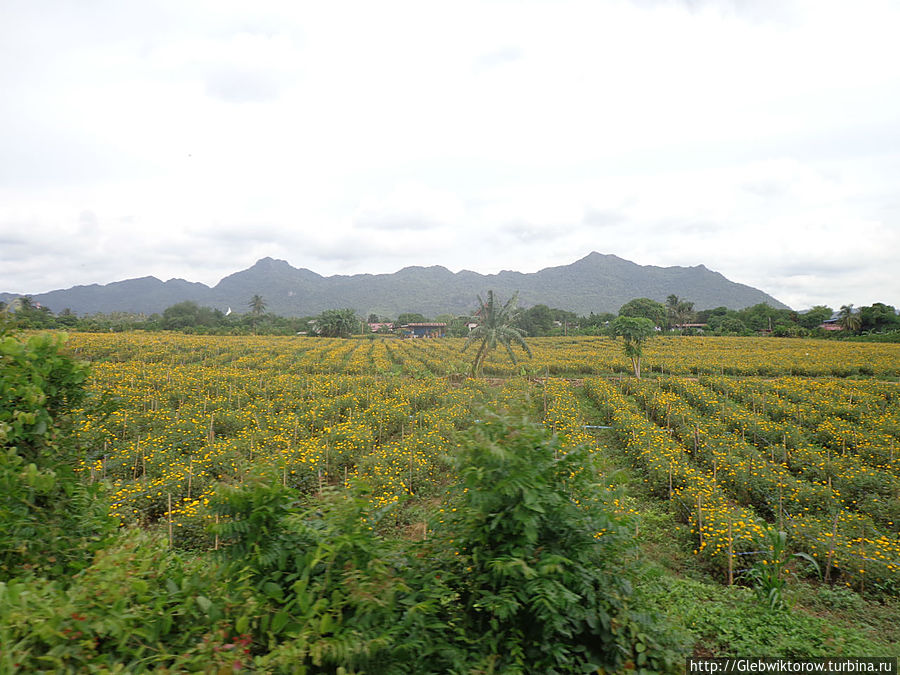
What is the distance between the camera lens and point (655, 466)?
8016 millimetres

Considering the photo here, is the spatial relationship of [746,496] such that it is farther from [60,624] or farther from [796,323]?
[796,323]

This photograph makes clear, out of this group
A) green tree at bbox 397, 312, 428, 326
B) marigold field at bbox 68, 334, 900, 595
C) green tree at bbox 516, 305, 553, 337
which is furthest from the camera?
green tree at bbox 397, 312, 428, 326

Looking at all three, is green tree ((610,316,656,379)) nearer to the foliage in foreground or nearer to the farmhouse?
the foliage in foreground

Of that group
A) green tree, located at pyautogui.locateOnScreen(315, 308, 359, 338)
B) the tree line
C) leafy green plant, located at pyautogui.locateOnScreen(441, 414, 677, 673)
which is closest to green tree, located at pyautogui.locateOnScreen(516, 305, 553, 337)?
the tree line

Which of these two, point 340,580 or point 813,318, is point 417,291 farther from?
point 340,580

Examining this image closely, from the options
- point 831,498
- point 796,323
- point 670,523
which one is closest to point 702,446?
point 831,498

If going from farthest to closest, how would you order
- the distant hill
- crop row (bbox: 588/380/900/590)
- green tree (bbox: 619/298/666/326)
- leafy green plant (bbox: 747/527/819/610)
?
the distant hill → green tree (bbox: 619/298/666/326) → crop row (bbox: 588/380/900/590) → leafy green plant (bbox: 747/527/819/610)

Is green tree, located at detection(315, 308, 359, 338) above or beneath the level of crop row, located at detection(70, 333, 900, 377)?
above

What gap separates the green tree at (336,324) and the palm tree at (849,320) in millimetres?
49870

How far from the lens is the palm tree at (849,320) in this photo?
38.5 m

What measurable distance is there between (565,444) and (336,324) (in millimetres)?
42299

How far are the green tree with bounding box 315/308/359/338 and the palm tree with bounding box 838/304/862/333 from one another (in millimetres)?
49870

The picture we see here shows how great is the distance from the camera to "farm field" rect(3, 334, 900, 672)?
4.04 metres

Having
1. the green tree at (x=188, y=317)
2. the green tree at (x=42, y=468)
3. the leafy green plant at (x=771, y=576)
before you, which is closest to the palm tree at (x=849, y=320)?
the leafy green plant at (x=771, y=576)
